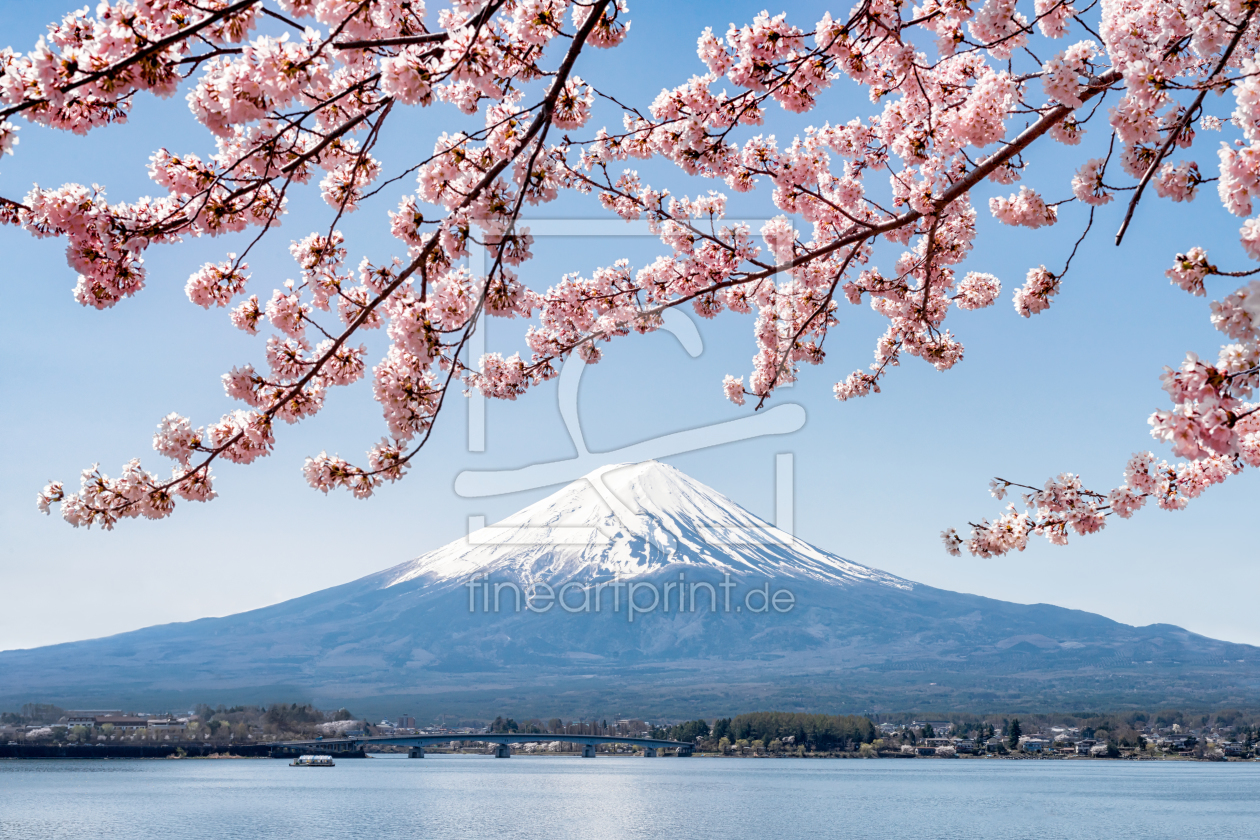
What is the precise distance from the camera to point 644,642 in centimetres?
16550

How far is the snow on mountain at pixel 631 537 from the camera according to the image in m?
132

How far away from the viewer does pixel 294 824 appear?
4384 cm

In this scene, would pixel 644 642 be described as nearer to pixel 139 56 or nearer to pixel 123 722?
pixel 123 722

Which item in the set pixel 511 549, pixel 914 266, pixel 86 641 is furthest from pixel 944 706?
pixel 86 641

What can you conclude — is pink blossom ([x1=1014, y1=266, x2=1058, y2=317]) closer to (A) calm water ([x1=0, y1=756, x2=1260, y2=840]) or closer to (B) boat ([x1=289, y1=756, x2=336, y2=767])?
(A) calm water ([x1=0, y1=756, x2=1260, y2=840])

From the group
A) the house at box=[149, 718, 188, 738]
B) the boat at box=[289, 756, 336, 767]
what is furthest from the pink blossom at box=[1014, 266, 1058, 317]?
the house at box=[149, 718, 188, 738]

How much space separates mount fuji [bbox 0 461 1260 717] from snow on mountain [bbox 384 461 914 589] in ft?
1.28

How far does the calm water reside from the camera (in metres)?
42.7

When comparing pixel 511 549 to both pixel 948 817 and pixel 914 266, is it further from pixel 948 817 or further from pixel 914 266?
pixel 914 266

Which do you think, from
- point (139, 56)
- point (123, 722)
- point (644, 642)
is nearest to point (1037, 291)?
point (139, 56)

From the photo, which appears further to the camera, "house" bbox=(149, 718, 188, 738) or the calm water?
"house" bbox=(149, 718, 188, 738)

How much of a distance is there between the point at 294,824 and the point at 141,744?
61.9m

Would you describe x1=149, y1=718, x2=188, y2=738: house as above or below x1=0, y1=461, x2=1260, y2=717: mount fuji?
below

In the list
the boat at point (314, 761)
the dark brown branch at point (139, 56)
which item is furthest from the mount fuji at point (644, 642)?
the dark brown branch at point (139, 56)
